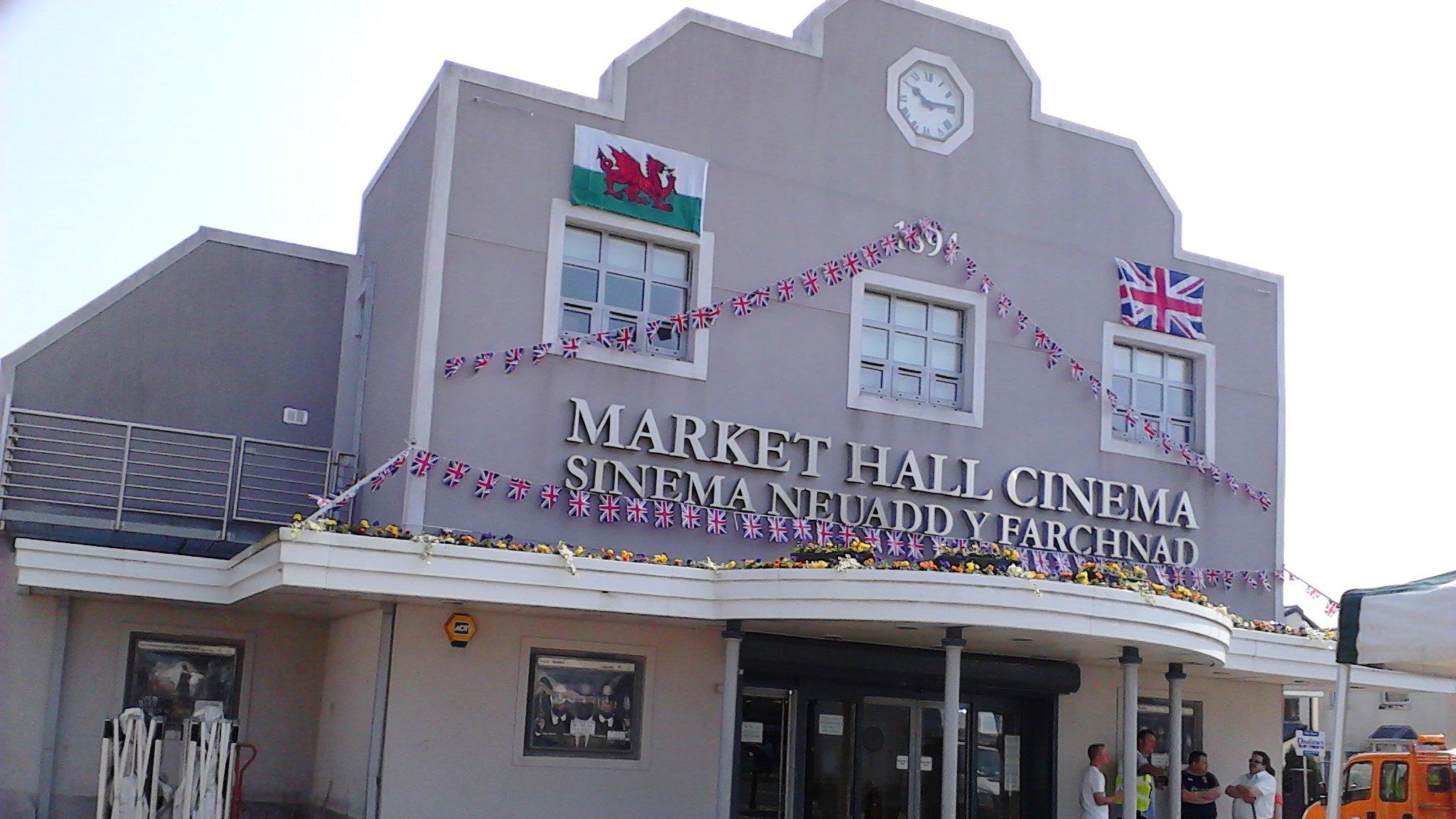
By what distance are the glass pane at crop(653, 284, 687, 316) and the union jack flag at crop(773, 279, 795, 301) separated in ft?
3.44

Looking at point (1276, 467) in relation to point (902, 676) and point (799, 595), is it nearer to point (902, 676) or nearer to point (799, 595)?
point (902, 676)

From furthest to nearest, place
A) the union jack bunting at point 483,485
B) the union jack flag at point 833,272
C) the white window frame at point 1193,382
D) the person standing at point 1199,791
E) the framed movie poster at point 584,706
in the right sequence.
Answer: the white window frame at point 1193,382 → the union jack flag at point 833,272 → the person standing at point 1199,791 → the union jack bunting at point 483,485 → the framed movie poster at point 584,706

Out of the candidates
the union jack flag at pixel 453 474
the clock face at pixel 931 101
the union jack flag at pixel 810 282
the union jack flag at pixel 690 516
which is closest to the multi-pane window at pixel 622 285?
the union jack flag at pixel 810 282

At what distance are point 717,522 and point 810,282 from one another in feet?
9.74

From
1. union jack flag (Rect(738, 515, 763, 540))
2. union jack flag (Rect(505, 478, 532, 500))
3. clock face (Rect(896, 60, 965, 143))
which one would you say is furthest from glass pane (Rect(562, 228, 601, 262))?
clock face (Rect(896, 60, 965, 143))

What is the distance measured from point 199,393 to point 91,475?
5.24 feet

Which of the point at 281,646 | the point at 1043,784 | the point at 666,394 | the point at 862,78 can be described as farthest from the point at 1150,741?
the point at 281,646

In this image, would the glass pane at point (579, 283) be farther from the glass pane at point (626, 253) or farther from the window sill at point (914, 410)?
the window sill at point (914, 410)

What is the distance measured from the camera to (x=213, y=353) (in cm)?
1728

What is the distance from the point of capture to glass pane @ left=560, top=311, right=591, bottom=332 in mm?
15594

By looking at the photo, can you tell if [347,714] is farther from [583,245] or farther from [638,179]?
[638,179]

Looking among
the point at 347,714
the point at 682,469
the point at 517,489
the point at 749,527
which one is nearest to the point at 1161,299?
the point at 749,527

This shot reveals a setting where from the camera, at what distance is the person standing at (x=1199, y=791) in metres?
16.2

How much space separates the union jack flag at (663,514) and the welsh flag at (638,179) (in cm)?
298
